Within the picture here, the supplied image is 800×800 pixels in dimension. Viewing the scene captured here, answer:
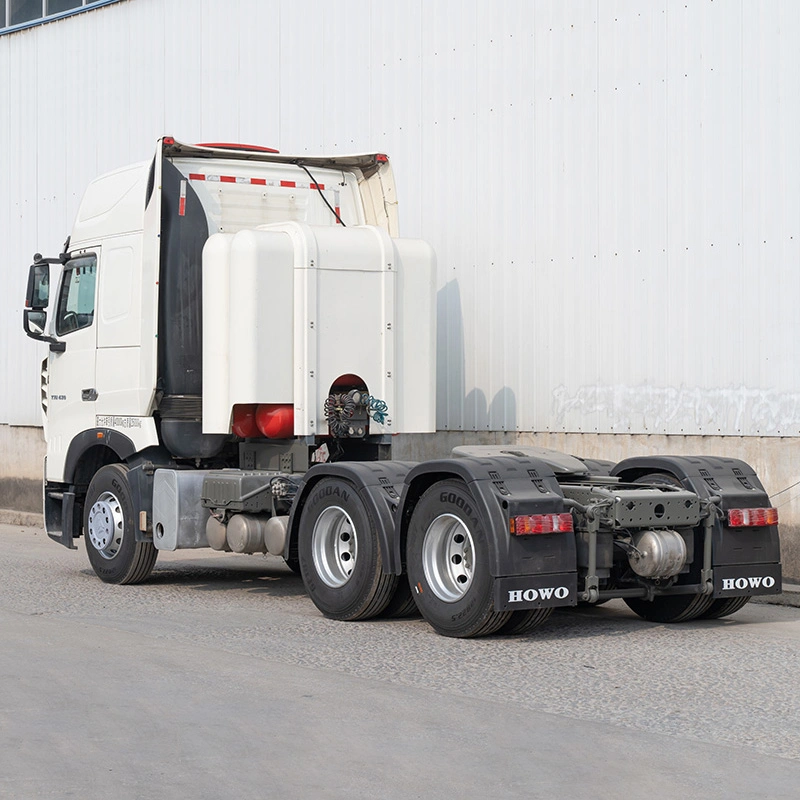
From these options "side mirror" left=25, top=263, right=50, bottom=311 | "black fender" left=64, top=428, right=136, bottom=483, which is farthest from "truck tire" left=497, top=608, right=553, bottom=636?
"side mirror" left=25, top=263, right=50, bottom=311

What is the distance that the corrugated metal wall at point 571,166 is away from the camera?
508 inches

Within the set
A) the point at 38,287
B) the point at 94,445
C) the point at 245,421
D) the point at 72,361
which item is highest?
the point at 38,287

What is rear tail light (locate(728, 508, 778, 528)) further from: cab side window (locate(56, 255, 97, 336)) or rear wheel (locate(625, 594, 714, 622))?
cab side window (locate(56, 255, 97, 336))

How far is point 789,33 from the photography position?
41.6 ft

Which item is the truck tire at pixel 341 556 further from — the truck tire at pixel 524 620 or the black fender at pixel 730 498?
the black fender at pixel 730 498

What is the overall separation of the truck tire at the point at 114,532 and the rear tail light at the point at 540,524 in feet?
14.2

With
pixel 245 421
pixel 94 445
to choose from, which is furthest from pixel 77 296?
pixel 245 421

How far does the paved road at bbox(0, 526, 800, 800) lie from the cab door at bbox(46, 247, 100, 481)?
96.9 inches

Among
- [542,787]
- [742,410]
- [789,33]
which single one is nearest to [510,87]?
[789,33]

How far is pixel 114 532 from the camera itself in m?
12.4

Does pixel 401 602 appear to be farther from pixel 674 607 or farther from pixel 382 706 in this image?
pixel 382 706

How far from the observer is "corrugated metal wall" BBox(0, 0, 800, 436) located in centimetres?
1289

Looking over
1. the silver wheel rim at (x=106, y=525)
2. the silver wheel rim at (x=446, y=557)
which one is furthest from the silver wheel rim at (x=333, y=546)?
the silver wheel rim at (x=106, y=525)

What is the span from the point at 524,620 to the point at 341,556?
1.69 metres
